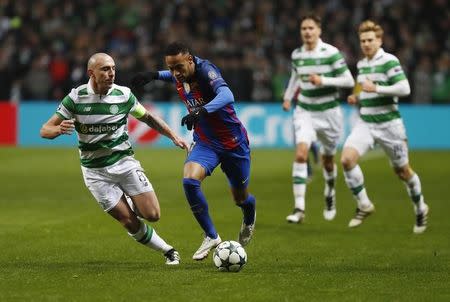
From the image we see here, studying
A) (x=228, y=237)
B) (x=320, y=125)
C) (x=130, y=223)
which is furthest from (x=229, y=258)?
(x=320, y=125)

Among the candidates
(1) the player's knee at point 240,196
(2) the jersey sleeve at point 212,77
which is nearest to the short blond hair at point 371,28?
(1) the player's knee at point 240,196

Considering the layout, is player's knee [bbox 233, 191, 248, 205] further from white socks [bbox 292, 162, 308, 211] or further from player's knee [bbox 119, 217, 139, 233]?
white socks [bbox 292, 162, 308, 211]

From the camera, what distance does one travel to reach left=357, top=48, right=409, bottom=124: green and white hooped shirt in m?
11.7

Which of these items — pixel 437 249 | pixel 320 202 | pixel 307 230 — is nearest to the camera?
pixel 437 249

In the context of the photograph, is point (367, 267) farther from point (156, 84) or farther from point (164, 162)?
point (156, 84)

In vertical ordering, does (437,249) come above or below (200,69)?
below

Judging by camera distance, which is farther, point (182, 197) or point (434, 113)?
point (434, 113)

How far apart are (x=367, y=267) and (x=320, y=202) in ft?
18.4

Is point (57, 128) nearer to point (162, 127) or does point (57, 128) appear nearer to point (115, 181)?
point (115, 181)

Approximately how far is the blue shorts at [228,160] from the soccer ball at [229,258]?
3.04 ft

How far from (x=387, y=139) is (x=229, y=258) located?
395cm

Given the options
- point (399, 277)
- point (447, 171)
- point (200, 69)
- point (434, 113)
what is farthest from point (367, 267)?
point (434, 113)

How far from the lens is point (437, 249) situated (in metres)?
10.2

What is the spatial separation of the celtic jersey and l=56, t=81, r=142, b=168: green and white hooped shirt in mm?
4221
